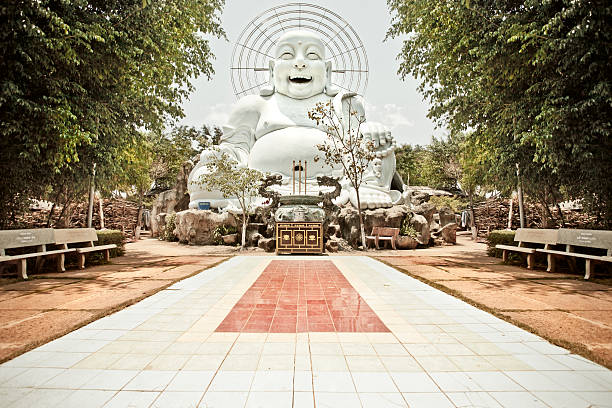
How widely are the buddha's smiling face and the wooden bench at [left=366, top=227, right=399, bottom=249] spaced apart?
8.85m

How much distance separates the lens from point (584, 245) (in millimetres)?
5816

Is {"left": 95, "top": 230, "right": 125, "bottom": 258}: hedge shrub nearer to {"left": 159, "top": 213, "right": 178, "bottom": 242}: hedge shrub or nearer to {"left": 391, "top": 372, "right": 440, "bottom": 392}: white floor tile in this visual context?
{"left": 159, "top": 213, "right": 178, "bottom": 242}: hedge shrub

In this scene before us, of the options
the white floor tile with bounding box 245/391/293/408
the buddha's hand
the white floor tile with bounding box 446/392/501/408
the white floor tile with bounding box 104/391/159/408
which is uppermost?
the buddha's hand

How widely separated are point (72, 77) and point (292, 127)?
432 inches

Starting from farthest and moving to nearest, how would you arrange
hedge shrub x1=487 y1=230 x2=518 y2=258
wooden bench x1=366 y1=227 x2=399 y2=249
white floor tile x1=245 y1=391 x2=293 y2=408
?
wooden bench x1=366 y1=227 x2=399 y2=249 < hedge shrub x1=487 y1=230 x2=518 y2=258 < white floor tile x1=245 y1=391 x2=293 y2=408

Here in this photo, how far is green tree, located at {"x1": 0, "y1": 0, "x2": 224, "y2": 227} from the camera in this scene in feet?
16.9

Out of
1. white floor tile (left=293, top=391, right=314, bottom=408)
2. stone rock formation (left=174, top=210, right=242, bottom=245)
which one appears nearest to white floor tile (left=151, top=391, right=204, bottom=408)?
white floor tile (left=293, top=391, right=314, bottom=408)

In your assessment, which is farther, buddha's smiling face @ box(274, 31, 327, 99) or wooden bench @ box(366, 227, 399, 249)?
buddha's smiling face @ box(274, 31, 327, 99)

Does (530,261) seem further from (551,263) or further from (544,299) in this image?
(544,299)

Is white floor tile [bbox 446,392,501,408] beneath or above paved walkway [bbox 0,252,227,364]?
beneath

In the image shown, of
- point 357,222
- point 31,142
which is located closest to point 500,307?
point 31,142

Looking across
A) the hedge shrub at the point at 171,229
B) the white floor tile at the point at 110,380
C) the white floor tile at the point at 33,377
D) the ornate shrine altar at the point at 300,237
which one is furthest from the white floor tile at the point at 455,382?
the hedge shrub at the point at 171,229

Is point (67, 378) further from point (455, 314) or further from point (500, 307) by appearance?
point (500, 307)

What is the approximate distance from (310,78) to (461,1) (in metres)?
11.3
